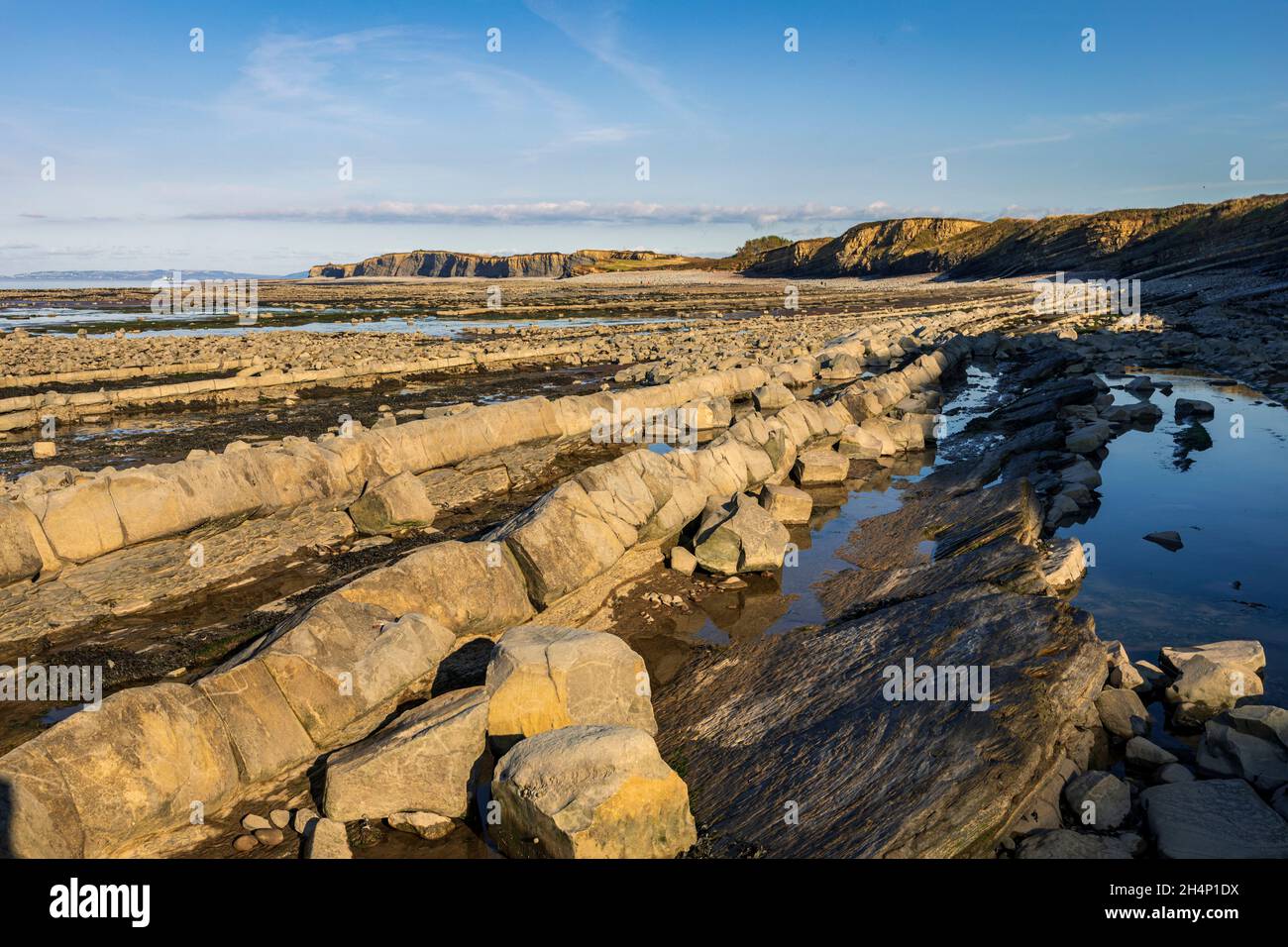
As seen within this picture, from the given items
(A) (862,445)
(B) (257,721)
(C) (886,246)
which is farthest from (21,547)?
(C) (886,246)

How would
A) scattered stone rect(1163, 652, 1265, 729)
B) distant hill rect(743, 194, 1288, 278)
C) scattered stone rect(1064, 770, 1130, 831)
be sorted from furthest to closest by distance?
distant hill rect(743, 194, 1288, 278)
scattered stone rect(1163, 652, 1265, 729)
scattered stone rect(1064, 770, 1130, 831)

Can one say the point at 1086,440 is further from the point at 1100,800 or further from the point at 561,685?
the point at 561,685

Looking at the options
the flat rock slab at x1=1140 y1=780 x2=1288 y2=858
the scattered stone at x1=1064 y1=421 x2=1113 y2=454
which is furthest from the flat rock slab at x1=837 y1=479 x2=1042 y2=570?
the flat rock slab at x1=1140 y1=780 x2=1288 y2=858

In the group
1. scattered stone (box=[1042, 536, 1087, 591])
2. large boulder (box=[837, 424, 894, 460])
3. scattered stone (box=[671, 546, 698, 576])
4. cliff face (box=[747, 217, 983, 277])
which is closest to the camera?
scattered stone (box=[1042, 536, 1087, 591])

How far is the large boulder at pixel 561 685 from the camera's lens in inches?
240

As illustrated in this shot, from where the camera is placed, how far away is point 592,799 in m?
4.74

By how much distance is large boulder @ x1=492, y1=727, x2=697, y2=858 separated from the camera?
15.5ft

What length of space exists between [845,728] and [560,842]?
2409 millimetres

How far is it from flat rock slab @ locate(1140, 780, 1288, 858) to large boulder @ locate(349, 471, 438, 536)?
29.0 ft

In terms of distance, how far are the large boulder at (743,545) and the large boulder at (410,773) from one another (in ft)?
15.0

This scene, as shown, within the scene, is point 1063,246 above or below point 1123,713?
above

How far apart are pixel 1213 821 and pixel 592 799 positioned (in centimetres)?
350

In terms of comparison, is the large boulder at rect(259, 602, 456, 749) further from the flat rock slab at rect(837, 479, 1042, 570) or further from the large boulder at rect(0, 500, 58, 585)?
the flat rock slab at rect(837, 479, 1042, 570)
